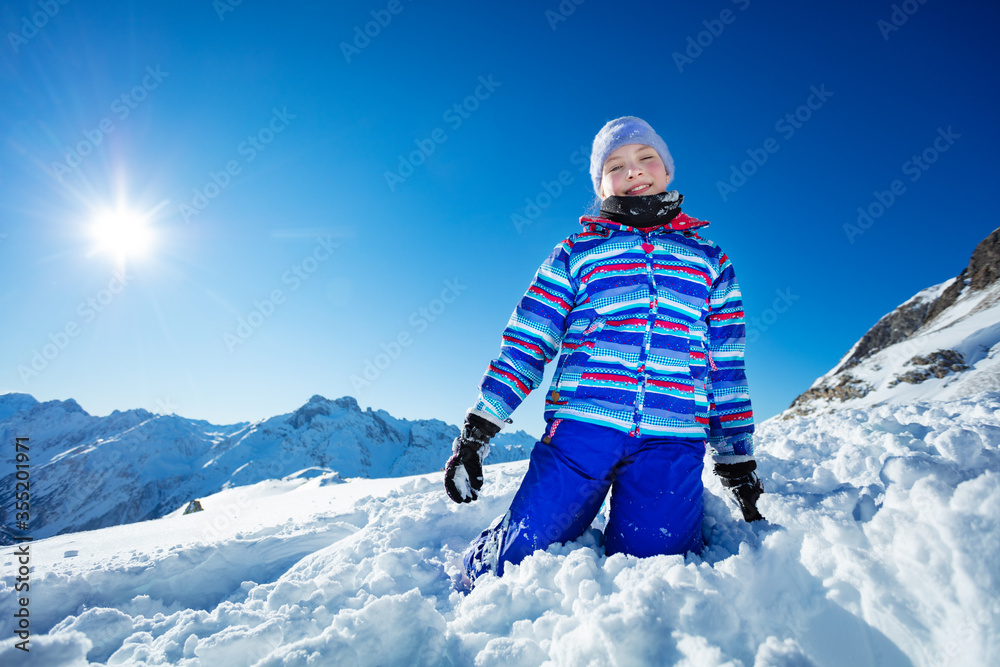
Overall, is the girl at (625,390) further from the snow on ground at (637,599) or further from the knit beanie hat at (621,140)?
the knit beanie hat at (621,140)

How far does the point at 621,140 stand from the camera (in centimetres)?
294

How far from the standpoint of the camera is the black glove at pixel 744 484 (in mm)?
2205

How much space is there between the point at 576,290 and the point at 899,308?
188 ft

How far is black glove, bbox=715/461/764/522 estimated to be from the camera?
2205mm

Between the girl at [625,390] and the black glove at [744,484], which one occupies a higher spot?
the girl at [625,390]

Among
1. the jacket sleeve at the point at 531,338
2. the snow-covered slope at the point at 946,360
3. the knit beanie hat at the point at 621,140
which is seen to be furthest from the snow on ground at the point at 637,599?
the snow-covered slope at the point at 946,360

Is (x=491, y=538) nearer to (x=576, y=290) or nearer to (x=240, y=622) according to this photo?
(x=240, y=622)

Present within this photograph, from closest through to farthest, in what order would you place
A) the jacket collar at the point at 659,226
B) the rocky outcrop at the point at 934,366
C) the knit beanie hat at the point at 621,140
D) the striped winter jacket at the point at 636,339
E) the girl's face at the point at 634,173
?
1. the striped winter jacket at the point at 636,339
2. the jacket collar at the point at 659,226
3. the girl's face at the point at 634,173
4. the knit beanie hat at the point at 621,140
5. the rocky outcrop at the point at 934,366

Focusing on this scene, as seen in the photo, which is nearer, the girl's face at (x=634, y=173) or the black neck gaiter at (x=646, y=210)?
the black neck gaiter at (x=646, y=210)

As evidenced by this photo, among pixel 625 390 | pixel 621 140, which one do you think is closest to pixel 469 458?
pixel 625 390

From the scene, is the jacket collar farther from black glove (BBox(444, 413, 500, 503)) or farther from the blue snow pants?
black glove (BBox(444, 413, 500, 503))

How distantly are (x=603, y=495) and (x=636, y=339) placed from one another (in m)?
0.82

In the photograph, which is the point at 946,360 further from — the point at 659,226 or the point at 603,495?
the point at 603,495

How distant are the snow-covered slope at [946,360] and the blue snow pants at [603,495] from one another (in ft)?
45.6
